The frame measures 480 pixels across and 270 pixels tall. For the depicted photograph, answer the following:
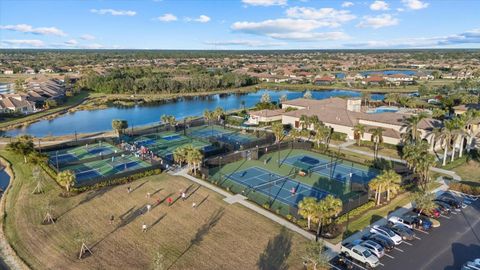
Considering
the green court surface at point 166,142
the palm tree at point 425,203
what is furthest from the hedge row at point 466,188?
the green court surface at point 166,142

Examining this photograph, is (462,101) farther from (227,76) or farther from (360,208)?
(227,76)

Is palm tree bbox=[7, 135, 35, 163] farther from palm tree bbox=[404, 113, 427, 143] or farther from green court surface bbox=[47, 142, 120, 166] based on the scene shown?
palm tree bbox=[404, 113, 427, 143]

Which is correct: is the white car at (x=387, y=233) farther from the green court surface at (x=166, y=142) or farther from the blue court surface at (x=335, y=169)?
the green court surface at (x=166, y=142)

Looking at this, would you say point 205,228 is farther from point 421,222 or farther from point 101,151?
point 101,151

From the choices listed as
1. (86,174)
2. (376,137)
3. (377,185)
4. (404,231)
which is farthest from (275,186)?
(86,174)

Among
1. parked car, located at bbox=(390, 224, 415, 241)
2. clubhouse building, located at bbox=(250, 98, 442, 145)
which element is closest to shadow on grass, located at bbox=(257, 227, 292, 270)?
parked car, located at bbox=(390, 224, 415, 241)
